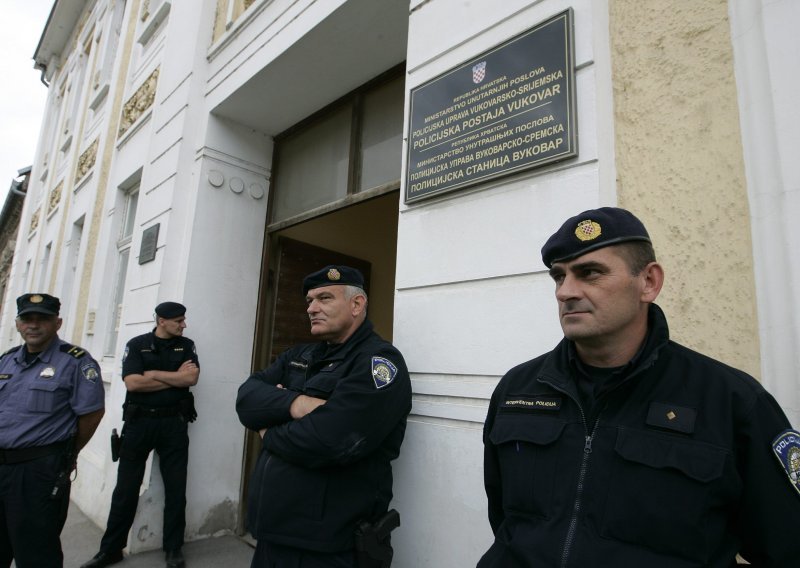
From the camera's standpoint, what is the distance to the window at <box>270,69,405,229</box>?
3.51 metres

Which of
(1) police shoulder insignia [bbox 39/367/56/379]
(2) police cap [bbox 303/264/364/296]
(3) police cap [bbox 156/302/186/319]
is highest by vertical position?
(2) police cap [bbox 303/264/364/296]

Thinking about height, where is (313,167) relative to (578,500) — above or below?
above

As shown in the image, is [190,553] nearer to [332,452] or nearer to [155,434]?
[155,434]

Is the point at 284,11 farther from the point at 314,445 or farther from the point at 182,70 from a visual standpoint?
the point at 314,445

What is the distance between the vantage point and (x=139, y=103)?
20.7 ft

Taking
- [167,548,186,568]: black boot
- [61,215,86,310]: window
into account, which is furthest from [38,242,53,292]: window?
[167,548,186,568]: black boot

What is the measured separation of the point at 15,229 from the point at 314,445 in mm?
20698

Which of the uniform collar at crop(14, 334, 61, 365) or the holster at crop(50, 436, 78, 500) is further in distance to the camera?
the uniform collar at crop(14, 334, 61, 365)

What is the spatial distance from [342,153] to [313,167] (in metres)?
0.46

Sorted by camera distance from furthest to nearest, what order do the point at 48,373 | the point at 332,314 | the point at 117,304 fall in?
1. the point at 117,304
2. the point at 48,373
3. the point at 332,314

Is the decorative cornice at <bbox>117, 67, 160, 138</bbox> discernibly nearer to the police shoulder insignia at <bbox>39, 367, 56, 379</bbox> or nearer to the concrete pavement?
the police shoulder insignia at <bbox>39, 367, 56, 379</bbox>

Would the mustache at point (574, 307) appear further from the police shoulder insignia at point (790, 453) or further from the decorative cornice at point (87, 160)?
the decorative cornice at point (87, 160)

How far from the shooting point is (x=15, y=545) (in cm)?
265

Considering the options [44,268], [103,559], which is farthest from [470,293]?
[44,268]
